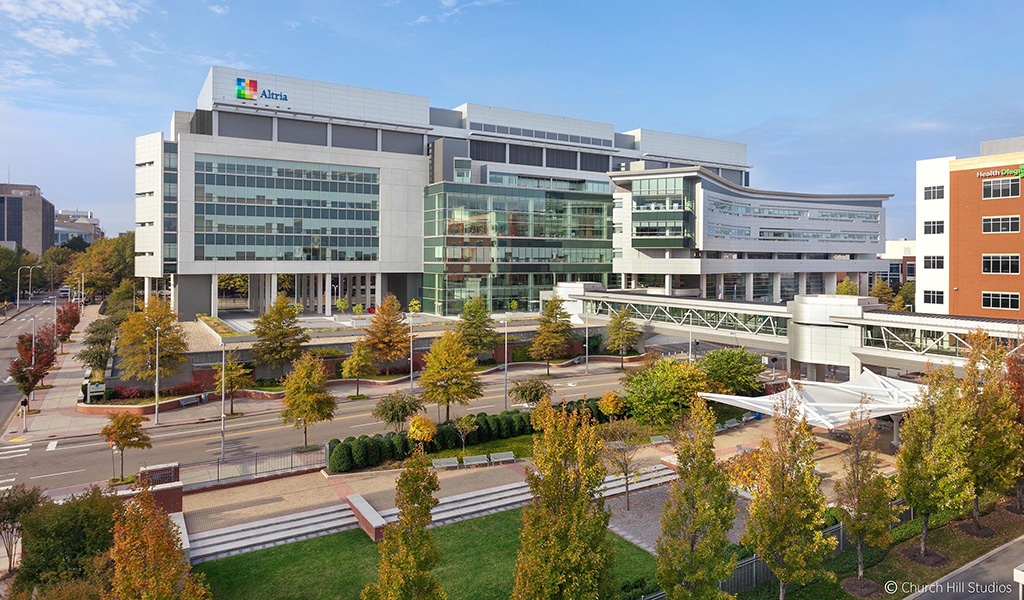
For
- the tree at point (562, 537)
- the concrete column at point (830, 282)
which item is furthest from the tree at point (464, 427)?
the concrete column at point (830, 282)

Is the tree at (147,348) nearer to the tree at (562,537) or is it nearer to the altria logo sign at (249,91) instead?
the tree at (562,537)

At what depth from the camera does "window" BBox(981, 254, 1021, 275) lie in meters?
44.6

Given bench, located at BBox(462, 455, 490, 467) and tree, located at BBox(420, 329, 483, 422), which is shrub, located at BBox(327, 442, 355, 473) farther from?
tree, located at BBox(420, 329, 483, 422)

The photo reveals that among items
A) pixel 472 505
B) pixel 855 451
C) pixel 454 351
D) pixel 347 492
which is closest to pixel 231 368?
pixel 454 351

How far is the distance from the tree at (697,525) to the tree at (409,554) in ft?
19.4

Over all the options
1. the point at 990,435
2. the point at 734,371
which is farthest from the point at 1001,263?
the point at 990,435

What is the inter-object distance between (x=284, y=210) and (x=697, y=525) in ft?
222

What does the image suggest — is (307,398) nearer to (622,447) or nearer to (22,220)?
(622,447)

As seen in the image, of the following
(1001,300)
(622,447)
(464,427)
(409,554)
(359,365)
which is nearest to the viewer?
(409,554)

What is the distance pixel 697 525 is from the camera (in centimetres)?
1627

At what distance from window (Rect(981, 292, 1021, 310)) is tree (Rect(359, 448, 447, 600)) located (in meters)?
48.2

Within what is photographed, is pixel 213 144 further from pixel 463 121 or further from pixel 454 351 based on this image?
pixel 454 351

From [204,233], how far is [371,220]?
1894cm

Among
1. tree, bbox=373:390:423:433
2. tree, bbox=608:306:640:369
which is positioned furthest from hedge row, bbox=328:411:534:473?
tree, bbox=608:306:640:369
